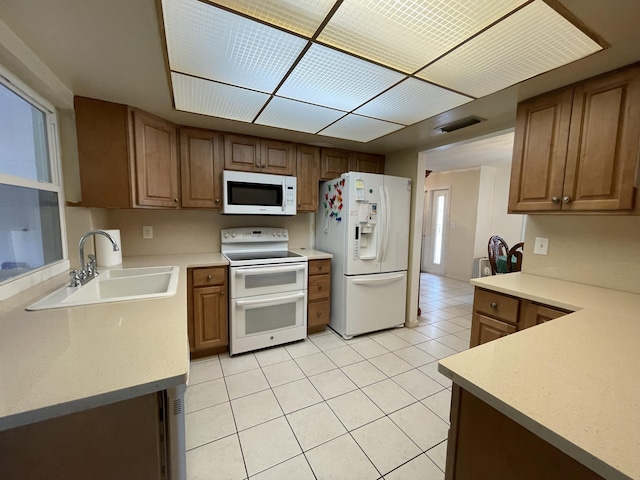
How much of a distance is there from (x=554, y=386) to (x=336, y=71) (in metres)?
1.57

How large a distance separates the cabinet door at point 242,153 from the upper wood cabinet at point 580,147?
7.02ft

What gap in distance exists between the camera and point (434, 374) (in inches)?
85.7

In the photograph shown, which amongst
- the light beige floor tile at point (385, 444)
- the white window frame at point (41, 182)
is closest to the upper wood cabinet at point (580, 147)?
the light beige floor tile at point (385, 444)

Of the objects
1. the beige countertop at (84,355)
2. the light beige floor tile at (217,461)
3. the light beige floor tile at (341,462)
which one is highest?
the beige countertop at (84,355)

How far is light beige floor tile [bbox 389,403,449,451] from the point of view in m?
1.54

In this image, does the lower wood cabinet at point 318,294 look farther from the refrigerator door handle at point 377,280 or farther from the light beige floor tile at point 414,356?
the light beige floor tile at point 414,356

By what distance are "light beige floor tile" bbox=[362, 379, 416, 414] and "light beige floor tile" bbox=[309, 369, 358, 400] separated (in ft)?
0.44

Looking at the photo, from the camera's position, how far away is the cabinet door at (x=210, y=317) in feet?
7.46

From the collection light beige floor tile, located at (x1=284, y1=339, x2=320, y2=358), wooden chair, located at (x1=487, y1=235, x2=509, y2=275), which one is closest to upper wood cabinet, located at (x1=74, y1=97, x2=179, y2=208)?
light beige floor tile, located at (x1=284, y1=339, x2=320, y2=358)

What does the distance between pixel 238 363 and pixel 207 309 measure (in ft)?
1.79

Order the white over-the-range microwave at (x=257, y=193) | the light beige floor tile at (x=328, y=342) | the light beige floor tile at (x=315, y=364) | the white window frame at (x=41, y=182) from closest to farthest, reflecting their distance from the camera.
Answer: the white window frame at (x=41, y=182), the light beige floor tile at (x=315, y=364), the white over-the-range microwave at (x=257, y=193), the light beige floor tile at (x=328, y=342)

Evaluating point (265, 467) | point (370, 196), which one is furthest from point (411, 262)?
point (265, 467)

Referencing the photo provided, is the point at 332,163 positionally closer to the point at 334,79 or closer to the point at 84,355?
the point at 334,79

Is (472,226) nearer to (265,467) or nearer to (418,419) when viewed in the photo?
(418,419)
